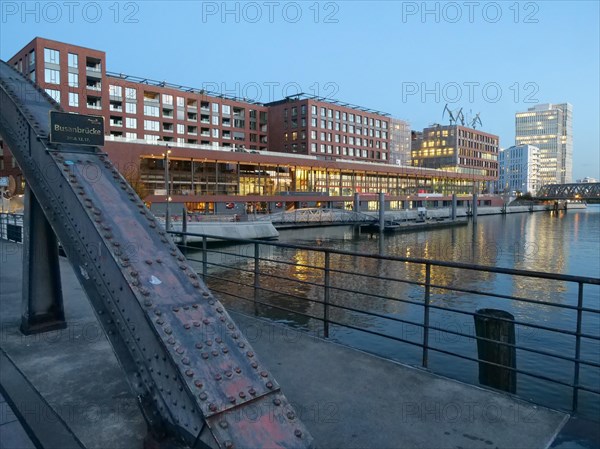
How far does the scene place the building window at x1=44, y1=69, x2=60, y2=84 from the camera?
61234 mm

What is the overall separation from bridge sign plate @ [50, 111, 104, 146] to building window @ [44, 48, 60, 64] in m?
68.2

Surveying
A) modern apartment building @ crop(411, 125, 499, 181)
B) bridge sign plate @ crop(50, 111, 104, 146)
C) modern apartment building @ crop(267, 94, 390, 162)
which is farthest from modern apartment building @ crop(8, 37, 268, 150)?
modern apartment building @ crop(411, 125, 499, 181)

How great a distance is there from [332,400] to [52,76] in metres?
70.8

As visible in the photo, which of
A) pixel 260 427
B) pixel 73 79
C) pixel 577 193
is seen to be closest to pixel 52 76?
pixel 73 79

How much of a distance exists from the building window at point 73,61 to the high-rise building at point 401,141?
104 meters

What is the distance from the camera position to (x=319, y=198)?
83.8 metres

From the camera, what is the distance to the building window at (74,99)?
210 ft

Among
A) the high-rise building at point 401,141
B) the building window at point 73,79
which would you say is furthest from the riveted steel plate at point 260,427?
the high-rise building at point 401,141

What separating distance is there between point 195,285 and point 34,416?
1889 millimetres

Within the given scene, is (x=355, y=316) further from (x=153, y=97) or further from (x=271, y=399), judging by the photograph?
(x=153, y=97)

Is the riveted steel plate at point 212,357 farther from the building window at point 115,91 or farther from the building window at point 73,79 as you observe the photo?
the building window at point 115,91

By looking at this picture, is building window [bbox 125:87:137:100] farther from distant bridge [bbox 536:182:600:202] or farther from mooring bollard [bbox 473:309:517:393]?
distant bridge [bbox 536:182:600:202]

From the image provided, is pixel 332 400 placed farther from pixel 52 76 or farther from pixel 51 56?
pixel 51 56

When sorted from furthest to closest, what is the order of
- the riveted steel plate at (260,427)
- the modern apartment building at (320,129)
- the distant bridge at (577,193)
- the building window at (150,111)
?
the distant bridge at (577,193), the modern apartment building at (320,129), the building window at (150,111), the riveted steel plate at (260,427)
